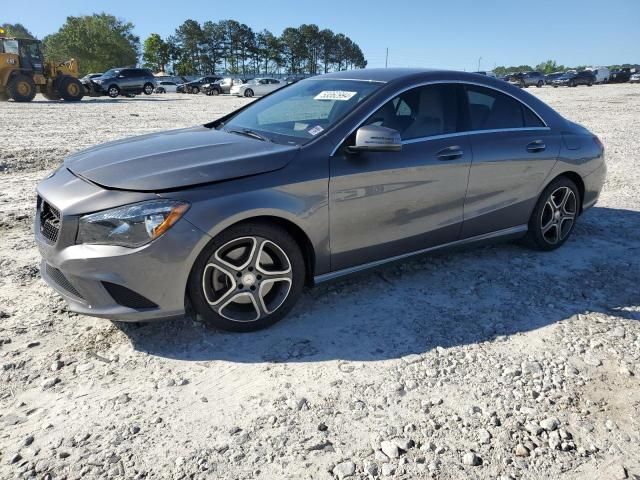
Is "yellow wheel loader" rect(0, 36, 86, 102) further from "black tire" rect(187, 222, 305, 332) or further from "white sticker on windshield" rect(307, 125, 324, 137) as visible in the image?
"black tire" rect(187, 222, 305, 332)

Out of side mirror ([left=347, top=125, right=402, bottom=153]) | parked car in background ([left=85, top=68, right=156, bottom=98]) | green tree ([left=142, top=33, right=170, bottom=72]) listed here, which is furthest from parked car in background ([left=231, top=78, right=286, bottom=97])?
green tree ([left=142, top=33, right=170, bottom=72])

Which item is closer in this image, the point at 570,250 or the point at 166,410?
the point at 166,410

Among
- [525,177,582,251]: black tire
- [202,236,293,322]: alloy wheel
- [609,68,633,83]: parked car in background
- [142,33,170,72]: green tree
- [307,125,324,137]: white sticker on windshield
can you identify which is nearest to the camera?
[202,236,293,322]: alloy wheel

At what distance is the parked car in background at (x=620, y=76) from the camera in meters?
58.3

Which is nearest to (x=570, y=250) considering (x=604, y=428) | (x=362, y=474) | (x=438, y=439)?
(x=604, y=428)

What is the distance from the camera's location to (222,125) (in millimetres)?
4328

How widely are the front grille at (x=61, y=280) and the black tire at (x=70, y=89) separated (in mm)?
27488

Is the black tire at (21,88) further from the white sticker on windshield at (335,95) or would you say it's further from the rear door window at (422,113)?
the rear door window at (422,113)

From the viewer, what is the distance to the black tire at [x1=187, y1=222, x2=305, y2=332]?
302 cm

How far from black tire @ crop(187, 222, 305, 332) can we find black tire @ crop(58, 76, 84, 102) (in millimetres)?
27958

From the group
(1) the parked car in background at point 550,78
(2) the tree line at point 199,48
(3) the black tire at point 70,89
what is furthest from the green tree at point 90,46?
(1) the parked car in background at point 550,78

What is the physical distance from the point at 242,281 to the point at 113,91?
110 feet

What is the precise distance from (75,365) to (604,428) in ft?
9.31

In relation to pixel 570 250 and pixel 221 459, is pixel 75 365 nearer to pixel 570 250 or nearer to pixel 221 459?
pixel 221 459
